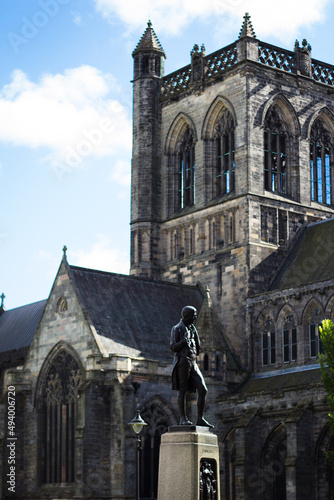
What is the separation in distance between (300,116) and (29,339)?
22.6m

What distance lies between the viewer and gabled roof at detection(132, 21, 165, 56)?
6081 centimetres

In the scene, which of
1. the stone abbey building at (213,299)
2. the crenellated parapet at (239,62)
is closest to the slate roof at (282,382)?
the stone abbey building at (213,299)

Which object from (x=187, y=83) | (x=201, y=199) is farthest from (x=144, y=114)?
(x=201, y=199)

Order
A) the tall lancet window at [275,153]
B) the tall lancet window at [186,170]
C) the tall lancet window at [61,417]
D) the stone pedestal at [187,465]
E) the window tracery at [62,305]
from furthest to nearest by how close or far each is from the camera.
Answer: the tall lancet window at [186,170], the tall lancet window at [275,153], the window tracery at [62,305], the tall lancet window at [61,417], the stone pedestal at [187,465]

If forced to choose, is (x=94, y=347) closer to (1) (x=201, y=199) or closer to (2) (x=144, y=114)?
(1) (x=201, y=199)

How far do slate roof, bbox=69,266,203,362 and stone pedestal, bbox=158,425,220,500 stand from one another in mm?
23920

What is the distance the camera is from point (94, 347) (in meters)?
46.8

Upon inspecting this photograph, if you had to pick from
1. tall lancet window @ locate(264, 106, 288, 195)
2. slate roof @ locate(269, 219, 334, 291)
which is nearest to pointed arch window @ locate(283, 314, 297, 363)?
slate roof @ locate(269, 219, 334, 291)

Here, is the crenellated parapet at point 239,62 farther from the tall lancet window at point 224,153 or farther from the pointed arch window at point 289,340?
the pointed arch window at point 289,340

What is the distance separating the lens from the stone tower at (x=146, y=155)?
5759cm

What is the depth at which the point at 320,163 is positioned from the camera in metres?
57.3

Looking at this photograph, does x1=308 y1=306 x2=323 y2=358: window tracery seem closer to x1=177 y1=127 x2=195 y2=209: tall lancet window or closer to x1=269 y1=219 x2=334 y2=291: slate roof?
x1=269 y1=219 x2=334 y2=291: slate roof

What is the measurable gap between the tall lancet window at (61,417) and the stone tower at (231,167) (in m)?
8.67

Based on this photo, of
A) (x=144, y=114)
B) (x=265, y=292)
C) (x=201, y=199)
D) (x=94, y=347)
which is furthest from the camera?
(x=144, y=114)
